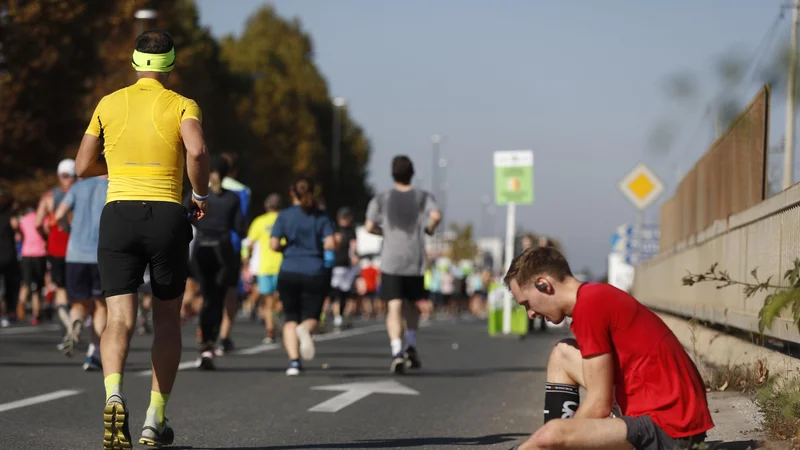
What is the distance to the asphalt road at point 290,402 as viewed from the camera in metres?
7.72

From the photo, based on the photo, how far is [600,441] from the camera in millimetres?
4957

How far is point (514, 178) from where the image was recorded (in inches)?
993

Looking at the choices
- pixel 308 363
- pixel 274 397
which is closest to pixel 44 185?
pixel 308 363

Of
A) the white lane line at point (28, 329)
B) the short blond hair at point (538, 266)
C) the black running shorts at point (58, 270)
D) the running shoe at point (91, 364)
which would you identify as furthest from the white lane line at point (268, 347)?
the short blond hair at point (538, 266)

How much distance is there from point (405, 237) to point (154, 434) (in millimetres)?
6564

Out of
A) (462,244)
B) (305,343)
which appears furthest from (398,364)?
(462,244)

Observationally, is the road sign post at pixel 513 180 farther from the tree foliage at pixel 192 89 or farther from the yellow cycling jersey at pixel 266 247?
the tree foliage at pixel 192 89

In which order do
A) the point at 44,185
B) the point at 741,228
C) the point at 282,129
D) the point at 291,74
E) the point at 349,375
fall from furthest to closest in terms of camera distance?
the point at 291,74 → the point at 282,129 → the point at 44,185 → the point at 349,375 → the point at 741,228

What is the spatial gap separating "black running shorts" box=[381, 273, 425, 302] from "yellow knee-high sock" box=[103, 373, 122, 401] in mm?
6654

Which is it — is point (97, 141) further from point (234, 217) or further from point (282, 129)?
point (282, 129)

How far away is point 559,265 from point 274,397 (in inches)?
214

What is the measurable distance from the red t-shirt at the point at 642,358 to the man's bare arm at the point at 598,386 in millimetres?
34

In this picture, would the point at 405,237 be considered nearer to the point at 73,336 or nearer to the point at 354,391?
the point at 354,391

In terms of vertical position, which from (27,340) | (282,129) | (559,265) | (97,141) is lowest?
(27,340)
